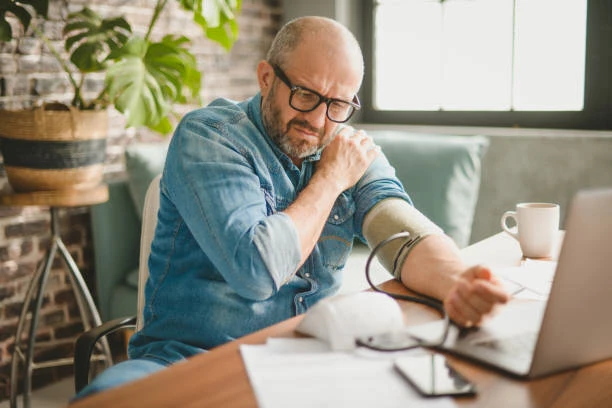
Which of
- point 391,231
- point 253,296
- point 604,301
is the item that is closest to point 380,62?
point 391,231

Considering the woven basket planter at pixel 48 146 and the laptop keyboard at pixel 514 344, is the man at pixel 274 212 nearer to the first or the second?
the laptop keyboard at pixel 514 344

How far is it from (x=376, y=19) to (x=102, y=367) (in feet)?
7.77

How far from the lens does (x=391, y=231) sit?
139cm

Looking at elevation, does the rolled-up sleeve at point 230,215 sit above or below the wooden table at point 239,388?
above

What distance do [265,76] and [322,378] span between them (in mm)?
906

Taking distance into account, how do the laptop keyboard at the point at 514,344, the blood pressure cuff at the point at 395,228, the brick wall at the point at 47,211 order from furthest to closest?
the brick wall at the point at 47,211
the blood pressure cuff at the point at 395,228
the laptop keyboard at the point at 514,344

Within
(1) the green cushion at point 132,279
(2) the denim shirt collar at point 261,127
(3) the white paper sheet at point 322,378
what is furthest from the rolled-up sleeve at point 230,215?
(1) the green cushion at point 132,279

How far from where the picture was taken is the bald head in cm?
143

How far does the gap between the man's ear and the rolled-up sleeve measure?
0.73 ft

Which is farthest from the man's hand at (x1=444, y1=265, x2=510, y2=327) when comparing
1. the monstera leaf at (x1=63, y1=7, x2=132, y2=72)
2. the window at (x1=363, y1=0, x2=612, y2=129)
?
the window at (x1=363, y1=0, x2=612, y2=129)

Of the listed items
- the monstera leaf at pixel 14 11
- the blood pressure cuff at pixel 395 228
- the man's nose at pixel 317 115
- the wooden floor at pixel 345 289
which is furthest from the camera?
the wooden floor at pixel 345 289

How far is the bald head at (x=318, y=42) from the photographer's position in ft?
4.68

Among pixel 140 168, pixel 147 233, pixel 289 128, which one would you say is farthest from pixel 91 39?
pixel 289 128

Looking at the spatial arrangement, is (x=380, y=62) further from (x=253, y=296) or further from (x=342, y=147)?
(x=253, y=296)
